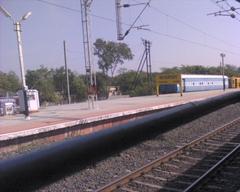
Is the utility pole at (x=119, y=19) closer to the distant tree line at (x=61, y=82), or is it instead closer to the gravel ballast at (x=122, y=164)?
the gravel ballast at (x=122, y=164)

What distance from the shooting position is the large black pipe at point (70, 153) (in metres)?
1.15

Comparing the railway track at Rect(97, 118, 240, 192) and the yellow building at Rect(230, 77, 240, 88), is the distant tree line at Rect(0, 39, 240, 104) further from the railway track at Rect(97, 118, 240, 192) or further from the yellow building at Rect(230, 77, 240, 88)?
the railway track at Rect(97, 118, 240, 192)

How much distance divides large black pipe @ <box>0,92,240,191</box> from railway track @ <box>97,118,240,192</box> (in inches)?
202

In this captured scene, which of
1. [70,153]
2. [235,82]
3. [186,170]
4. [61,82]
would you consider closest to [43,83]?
[61,82]

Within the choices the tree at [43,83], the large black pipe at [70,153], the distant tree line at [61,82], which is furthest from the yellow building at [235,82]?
the large black pipe at [70,153]

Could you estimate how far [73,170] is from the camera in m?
1.38

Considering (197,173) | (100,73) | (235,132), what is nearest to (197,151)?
(197,173)

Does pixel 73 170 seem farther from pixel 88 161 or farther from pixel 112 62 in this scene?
pixel 112 62

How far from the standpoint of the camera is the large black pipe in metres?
1.15

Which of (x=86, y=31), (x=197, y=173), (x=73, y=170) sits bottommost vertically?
(x=197, y=173)

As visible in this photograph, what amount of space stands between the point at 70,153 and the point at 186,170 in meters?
7.89

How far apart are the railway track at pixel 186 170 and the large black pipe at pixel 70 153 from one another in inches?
202

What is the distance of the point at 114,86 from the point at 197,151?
238ft

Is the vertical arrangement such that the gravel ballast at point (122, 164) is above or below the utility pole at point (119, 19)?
below
